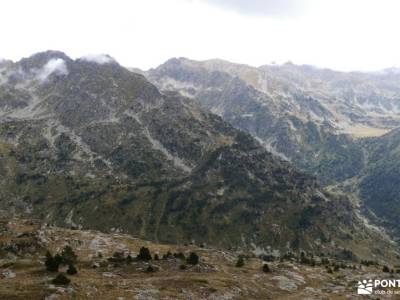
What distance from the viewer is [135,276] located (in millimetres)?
88250

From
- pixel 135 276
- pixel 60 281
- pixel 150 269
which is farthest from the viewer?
pixel 150 269

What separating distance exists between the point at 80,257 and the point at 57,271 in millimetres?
38414

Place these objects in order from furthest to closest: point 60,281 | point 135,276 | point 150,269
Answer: point 150,269 → point 135,276 → point 60,281

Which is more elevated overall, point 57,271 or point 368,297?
point 57,271

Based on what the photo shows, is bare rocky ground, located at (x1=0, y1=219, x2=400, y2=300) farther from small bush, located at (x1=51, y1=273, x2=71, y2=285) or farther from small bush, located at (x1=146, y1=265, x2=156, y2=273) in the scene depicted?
small bush, located at (x1=51, y1=273, x2=71, y2=285)

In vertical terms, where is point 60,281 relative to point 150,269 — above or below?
above

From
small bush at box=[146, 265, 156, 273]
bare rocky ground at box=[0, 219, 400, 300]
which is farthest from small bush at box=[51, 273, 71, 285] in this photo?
small bush at box=[146, 265, 156, 273]

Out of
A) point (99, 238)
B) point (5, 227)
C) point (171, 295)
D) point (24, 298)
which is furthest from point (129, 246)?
point (24, 298)

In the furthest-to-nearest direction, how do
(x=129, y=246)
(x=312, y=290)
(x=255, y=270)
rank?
(x=129, y=246) → (x=255, y=270) → (x=312, y=290)

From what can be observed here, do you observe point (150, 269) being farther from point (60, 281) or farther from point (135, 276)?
point (60, 281)

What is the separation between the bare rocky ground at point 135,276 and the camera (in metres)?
72.2

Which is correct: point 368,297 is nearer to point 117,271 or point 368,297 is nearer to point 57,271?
point 117,271

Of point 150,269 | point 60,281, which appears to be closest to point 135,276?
point 150,269

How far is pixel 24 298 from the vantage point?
62781mm
